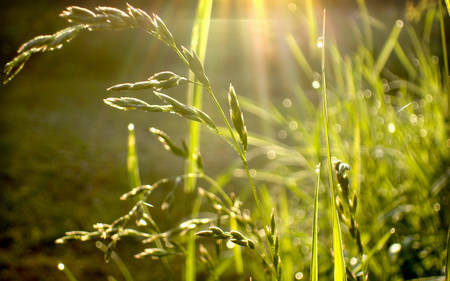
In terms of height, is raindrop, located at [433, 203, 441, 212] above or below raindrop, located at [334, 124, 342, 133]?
below

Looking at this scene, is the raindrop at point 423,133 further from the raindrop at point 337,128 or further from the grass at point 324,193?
the raindrop at point 337,128

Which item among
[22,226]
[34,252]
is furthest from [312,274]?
[22,226]

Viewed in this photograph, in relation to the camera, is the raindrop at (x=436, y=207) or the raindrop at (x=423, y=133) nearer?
the raindrop at (x=436, y=207)

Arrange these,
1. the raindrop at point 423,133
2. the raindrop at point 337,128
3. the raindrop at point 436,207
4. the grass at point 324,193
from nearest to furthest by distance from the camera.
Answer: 1. the grass at point 324,193
2. the raindrop at point 436,207
3. the raindrop at point 423,133
4. the raindrop at point 337,128

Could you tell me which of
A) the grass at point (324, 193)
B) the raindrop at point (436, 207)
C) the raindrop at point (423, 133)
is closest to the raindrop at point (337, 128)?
the grass at point (324, 193)

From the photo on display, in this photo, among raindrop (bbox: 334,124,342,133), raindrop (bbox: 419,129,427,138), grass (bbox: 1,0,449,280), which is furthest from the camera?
raindrop (bbox: 334,124,342,133)

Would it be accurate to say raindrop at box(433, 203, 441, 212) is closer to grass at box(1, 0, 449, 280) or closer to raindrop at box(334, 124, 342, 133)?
grass at box(1, 0, 449, 280)

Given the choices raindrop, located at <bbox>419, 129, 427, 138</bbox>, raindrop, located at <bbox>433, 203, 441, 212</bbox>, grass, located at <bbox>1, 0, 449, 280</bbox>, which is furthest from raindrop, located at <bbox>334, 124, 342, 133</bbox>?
raindrop, located at <bbox>433, 203, 441, 212</bbox>

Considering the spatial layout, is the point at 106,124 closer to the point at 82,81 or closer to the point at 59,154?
the point at 59,154

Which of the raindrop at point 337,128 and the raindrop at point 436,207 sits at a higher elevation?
the raindrop at point 337,128

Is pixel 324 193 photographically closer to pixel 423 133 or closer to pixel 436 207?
pixel 436 207

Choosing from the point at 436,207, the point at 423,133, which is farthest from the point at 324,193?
the point at 423,133
